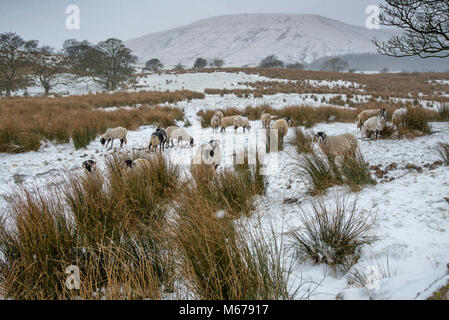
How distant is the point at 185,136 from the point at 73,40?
36430mm

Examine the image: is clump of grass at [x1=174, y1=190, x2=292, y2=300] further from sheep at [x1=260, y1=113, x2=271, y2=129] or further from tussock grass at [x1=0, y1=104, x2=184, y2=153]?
sheep at [x1=260, y1=113, x2=271, y2=129]

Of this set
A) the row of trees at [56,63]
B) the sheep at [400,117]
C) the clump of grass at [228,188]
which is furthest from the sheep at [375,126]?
the row of trees at [56,63]

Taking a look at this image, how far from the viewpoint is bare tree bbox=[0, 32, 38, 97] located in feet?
70.3

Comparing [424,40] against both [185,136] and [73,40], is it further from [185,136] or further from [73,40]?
[73,40]

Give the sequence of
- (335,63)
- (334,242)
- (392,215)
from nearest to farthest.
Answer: (334,242) → (392,215) → (335,63)

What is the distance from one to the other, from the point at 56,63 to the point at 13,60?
16.8 feet

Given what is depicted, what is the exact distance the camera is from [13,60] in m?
22.2

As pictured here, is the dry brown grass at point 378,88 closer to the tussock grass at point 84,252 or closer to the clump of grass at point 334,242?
the clump of grass at point 334,242

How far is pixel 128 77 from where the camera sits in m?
30.2

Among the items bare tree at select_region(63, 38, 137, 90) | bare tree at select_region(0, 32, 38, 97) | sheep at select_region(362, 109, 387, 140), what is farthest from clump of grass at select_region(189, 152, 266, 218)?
bare tree at select_region(63, 38, 137, 90)

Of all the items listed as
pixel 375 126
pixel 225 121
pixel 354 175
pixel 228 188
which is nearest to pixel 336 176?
pixel 354 175

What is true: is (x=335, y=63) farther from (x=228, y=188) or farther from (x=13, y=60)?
(x=228, y=188)
